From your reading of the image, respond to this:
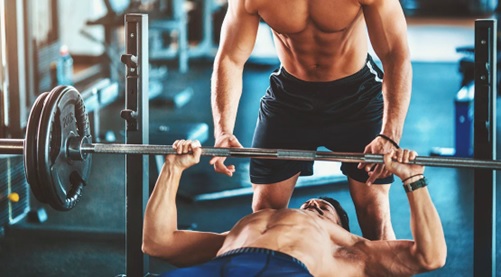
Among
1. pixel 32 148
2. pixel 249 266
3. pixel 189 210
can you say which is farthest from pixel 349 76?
pixel 189 210

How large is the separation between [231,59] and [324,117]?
39 cm

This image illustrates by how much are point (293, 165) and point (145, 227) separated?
0.73 m

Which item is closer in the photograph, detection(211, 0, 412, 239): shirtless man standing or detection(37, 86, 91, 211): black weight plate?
detection(37, 86, 91, 211): black weight plate

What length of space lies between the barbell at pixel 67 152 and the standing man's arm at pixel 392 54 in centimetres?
25

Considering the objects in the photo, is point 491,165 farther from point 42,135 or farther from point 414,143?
point 414,143

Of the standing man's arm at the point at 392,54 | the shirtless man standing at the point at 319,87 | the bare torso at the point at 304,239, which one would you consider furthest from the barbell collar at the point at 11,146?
the standing man's arm at the point at 392,54

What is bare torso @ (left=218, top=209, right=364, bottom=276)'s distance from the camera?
2.33 m

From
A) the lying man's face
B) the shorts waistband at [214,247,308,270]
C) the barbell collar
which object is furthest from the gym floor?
the shorts waistband at [214,247,308,270]

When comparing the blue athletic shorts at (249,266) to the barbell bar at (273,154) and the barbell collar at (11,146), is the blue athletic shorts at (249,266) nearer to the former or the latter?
the barbell bar at (273,154)

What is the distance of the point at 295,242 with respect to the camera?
7.70 ft

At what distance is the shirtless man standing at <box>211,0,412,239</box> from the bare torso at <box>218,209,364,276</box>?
0.76ft

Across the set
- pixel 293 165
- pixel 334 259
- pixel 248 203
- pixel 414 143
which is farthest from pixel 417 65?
pixel 334 259

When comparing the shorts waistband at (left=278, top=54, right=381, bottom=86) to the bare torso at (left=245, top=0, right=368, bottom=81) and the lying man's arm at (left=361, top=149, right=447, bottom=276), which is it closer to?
the bare torso at (left=245, top=0, right=368, bottom=81)

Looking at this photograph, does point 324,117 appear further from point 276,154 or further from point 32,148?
point 32,148
